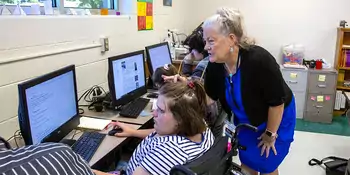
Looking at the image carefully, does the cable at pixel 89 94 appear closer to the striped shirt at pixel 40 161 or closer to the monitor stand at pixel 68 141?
the monitor stand at pixel 68 141

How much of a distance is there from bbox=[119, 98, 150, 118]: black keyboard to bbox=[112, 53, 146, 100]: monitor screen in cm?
10

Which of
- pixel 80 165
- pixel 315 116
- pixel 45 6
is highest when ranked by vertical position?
pixel 45 6

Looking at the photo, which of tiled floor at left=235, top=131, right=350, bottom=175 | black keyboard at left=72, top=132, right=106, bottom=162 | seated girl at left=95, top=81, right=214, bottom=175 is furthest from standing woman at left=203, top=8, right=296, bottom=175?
tiled floor at left=235, top=131, right=350, bottom=175

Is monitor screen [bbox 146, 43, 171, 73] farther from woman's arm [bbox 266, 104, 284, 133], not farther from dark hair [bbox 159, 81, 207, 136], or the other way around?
dark hair [bbox 159, 81, 207, 136]

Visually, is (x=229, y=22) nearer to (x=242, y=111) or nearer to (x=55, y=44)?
(x=242, y=111)

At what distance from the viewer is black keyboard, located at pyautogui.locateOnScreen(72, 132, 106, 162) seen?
1684 millimetres

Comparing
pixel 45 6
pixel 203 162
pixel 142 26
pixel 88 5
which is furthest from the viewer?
pixel 142 26

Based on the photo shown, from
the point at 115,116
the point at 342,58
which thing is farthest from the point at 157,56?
the point at 342,58

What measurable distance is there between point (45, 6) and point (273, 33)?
3.51 metres

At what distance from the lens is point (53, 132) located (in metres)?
1.69

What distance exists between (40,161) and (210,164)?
0.63 meters

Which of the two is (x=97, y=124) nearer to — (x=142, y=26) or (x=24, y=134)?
(x=24, y=134)

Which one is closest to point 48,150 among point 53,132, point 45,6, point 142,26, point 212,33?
point 53,132

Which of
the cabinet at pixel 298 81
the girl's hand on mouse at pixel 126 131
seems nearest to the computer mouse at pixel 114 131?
the girl's hand on mouse at pixel 126 131
